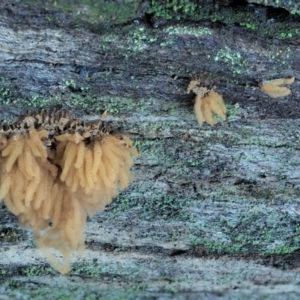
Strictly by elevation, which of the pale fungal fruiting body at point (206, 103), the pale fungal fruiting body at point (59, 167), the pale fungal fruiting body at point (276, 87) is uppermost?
the pale fungal fruiting body at point (276, 87)

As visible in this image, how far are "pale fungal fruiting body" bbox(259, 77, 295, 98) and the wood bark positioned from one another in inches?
0.9

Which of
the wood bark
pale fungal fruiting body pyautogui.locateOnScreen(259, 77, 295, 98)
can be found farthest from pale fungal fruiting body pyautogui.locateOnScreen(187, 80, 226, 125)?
pale fungal fruiting body pyautogui.locateOnScreen(259, 77, 295, 98)

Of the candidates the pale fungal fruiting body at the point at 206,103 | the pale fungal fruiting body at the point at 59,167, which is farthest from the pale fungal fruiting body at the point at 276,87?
the pale fungal fruiting body at the point at 59,167

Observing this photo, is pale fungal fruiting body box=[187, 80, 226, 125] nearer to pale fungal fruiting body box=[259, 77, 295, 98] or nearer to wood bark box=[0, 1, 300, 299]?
wood bark box=[0, 1, 300, 299]

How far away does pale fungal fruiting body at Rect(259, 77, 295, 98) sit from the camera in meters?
1.69

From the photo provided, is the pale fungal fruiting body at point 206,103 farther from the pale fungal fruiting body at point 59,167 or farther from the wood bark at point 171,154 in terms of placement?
the pale fungal fruiting body at point 59,167

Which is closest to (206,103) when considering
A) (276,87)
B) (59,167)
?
(276,87)

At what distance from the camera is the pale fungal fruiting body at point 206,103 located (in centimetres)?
170

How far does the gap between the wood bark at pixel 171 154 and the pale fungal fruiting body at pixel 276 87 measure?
2 centimetres

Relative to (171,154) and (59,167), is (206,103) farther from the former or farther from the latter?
(59,167)

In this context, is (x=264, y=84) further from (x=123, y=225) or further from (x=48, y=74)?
(x=123, y=225)

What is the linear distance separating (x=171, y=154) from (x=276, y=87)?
480 millimetres

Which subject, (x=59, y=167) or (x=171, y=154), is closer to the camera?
(x=59, y=167)

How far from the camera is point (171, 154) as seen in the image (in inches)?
78.4
